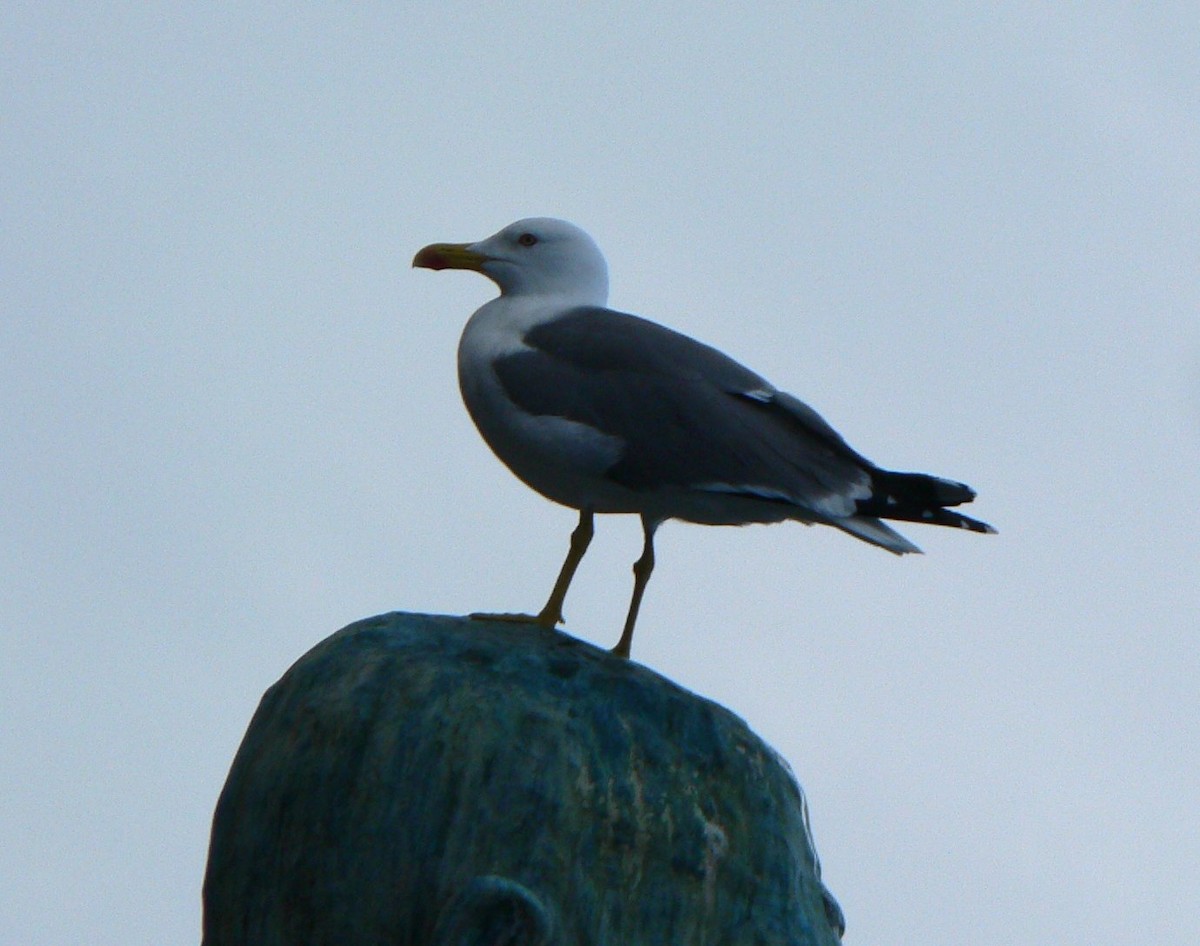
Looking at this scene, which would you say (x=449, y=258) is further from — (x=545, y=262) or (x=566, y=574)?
(x=566, y=574)

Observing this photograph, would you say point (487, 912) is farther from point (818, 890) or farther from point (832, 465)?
point (832, 465)

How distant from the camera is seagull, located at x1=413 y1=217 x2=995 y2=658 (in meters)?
4.29

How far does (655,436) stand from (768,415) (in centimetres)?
35

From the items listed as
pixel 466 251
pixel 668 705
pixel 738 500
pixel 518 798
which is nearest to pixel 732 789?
pixel 668 705

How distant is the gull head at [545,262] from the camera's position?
5266 mm

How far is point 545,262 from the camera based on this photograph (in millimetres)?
5285

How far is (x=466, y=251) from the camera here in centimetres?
541

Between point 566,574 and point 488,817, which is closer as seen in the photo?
point 488,817

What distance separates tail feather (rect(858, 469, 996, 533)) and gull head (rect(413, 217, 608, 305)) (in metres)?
1.31

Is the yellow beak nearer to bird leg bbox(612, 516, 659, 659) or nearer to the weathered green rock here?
bird leg bbox(612, 516, 659, 659)

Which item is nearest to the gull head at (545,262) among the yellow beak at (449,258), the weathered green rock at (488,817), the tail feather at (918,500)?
the yellow beak at (449,258)

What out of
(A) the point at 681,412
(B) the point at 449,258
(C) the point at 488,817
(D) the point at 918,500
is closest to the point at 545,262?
(B) the point at 449,258

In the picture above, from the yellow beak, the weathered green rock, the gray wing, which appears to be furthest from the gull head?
the weathered green rock

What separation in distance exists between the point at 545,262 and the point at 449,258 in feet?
1.16
